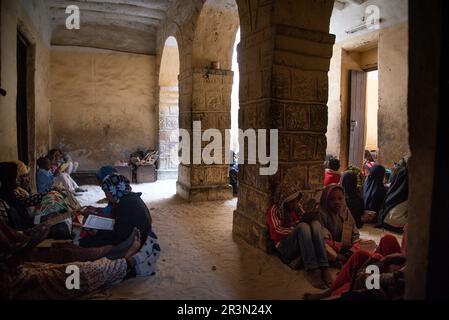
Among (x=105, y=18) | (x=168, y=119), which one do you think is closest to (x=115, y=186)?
(x=168, y=119)

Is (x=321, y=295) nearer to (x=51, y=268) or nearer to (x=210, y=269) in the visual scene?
(x=210, y=269)

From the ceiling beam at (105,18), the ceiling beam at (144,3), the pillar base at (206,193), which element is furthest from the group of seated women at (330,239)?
the ceiling beam at (105,18)

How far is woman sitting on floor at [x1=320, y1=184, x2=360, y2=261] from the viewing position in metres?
3.54

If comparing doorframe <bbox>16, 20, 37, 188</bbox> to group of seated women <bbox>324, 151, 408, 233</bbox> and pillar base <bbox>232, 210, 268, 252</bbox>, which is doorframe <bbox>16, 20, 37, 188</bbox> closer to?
pillar base <bbox>232, 210, 268, 252</bbox>

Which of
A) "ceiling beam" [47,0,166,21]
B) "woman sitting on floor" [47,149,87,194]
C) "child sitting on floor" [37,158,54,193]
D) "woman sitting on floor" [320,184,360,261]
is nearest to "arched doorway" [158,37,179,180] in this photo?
"ceiling beam" [47,0,166,21]

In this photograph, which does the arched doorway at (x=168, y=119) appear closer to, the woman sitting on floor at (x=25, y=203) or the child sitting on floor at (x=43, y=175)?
the child sitting on floor at (x=43, y=175)

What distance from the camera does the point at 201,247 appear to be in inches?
Result: 158

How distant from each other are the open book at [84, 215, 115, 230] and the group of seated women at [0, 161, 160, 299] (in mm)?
60

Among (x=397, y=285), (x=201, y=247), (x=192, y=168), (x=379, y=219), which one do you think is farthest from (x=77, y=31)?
(x=397, y=285)

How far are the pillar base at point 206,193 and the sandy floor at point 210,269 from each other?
107 cm

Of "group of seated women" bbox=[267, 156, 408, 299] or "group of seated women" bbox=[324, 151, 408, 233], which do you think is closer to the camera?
"group of seated women" bbox=[267, 156, 408, 299]

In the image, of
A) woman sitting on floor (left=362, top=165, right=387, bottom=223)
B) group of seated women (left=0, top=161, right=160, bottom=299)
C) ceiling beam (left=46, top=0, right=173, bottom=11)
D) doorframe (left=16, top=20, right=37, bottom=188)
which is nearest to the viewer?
group of seated women (left=0, top=161, right=160, bottom=299)
